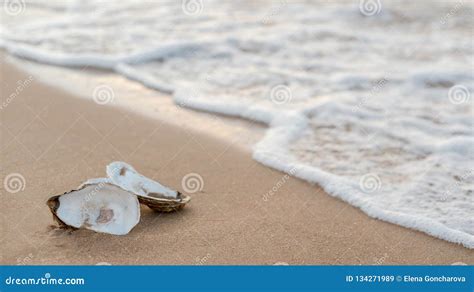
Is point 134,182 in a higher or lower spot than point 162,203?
higher

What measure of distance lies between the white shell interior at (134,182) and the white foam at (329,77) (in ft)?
3.05

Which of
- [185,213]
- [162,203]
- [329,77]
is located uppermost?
[162,203]

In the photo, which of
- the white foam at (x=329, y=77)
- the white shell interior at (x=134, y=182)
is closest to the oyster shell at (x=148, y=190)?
the white shell interior at (x=134, y=182)

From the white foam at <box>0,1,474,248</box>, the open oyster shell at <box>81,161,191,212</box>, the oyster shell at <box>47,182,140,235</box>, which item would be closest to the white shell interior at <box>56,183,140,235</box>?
the oyster shell at <box>47,182,140,235</box>

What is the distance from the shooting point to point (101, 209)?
362 cm

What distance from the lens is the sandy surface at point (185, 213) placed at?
3.49m

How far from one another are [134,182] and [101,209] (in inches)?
13.2

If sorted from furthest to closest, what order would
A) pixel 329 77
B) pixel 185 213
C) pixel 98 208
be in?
pixel 329 77
pixel 185 213
pixel 98 208

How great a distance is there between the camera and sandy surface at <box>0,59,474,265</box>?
11.5ft

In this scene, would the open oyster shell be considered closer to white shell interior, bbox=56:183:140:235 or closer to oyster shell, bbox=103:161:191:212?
oyster shell, bbox=103:161:191:212

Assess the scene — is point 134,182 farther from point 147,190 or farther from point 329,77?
point 329,77

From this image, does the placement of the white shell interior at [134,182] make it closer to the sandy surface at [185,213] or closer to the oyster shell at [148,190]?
the oyster shell at [148,190]

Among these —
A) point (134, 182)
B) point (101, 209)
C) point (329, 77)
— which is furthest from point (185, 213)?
point (329, 77)

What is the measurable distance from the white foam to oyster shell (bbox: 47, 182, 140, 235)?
125 centimetres
